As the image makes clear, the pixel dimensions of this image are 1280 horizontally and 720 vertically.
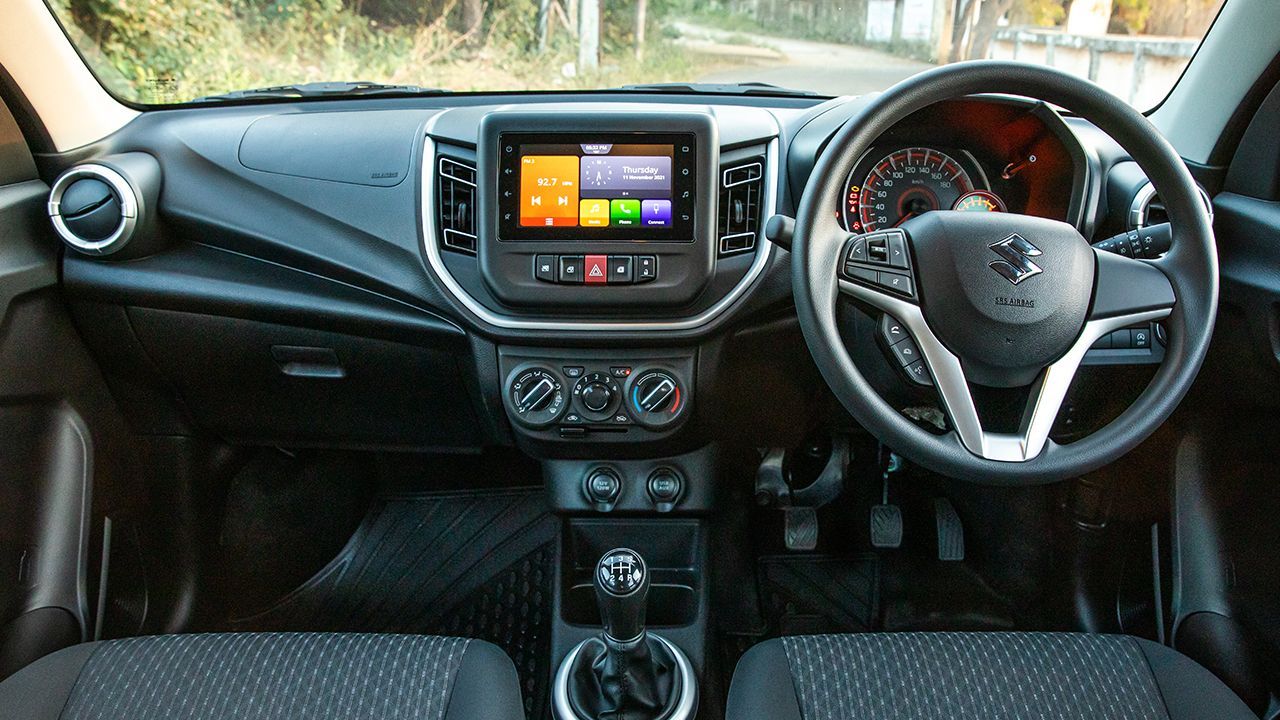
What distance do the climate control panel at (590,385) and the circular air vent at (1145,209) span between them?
0.77 metres

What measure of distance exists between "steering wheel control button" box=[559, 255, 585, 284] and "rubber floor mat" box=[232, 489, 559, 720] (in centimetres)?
70

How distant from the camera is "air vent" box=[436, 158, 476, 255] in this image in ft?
5.33

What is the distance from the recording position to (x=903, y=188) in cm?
157

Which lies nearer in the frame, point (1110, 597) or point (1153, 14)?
point (1153, 14)

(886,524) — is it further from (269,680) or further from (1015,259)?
(269,680)

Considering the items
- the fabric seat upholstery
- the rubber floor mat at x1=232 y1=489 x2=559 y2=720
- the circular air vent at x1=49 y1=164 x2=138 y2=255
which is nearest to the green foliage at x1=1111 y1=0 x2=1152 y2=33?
the rubber floor mat at x1=232 y1=489 x2=559 y2=720

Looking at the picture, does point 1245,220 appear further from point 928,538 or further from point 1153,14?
point 928,538

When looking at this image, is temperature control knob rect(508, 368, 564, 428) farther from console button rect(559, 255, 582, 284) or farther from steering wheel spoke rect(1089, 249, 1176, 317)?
steering wheel spoke rect(1089, 249, 1176, 317)

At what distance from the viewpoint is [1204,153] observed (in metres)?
1.70

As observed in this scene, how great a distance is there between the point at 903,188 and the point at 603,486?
792 mm

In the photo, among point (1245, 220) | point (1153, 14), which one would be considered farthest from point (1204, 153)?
point (1153, 14)

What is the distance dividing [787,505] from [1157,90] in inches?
44.0

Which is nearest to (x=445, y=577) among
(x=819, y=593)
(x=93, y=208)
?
(x=819, y=593)

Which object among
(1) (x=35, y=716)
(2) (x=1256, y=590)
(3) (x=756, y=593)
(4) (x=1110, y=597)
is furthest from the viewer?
(3) (x=756, y=593)
